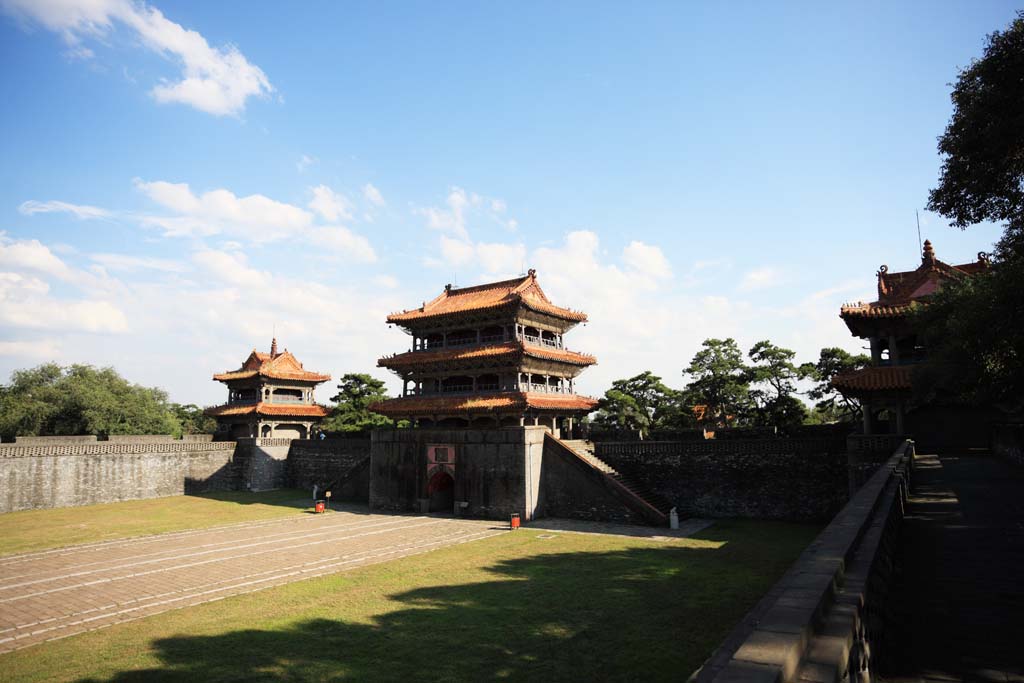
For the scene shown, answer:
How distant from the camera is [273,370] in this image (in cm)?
3950

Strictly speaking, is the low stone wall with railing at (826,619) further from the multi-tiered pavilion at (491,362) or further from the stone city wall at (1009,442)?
the multi-tiered pavilion at (491,362)

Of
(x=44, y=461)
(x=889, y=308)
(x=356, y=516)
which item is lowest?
(x=356, y=516)

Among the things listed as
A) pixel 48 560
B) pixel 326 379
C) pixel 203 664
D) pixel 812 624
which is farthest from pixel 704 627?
pixel 326 379

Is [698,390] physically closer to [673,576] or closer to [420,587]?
[673,576]

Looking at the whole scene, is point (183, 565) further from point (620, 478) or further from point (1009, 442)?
point (1009, 442)

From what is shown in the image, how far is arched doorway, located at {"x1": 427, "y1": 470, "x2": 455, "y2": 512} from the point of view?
83.1 feet

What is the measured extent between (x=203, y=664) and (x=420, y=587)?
510cm

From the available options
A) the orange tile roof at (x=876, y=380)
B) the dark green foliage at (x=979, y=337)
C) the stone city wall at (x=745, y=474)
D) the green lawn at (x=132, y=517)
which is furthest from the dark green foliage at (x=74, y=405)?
the dark green foliage at (x=979, y=337)

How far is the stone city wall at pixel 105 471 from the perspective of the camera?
89.6 ft

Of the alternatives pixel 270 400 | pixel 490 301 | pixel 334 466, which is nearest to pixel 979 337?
pixel 490 301

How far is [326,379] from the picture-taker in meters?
41.4

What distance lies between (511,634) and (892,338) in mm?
19248

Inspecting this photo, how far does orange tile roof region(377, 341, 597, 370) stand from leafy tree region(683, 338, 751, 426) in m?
11.6

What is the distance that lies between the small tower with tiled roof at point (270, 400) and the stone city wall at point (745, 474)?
24.9 m
